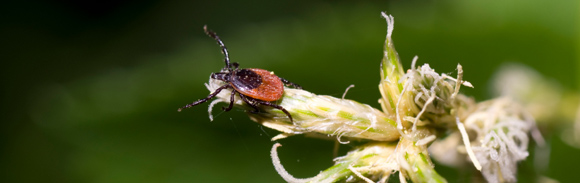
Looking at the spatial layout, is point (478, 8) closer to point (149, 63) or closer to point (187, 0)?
point (149, 63)

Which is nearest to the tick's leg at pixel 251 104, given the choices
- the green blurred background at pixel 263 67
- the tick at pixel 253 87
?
the tick at pixel 253 87

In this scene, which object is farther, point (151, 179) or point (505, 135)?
point (151, 179)

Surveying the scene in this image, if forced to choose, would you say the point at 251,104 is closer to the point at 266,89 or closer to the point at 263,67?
the point at 266,89

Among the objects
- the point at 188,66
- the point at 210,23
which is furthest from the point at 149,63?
the point at 210,23

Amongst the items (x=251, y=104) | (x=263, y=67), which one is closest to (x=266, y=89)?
(x=251, y=104)

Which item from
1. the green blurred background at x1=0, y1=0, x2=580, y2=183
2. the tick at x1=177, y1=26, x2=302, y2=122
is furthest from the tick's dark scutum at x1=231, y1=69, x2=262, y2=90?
the green blurred background at x1=0, y1=0, x2=580, y2=183

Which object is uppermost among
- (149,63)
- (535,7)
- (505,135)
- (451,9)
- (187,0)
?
(187,0)
